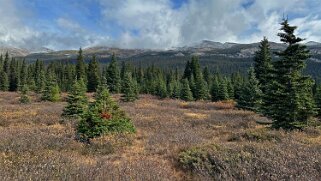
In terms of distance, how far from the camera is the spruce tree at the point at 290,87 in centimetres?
1738

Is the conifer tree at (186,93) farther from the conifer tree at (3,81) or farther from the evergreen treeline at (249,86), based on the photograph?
the conifer tree at (3,81)

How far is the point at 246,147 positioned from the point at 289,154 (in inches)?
63.5

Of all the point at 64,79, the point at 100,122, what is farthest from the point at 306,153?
the point at 64,79

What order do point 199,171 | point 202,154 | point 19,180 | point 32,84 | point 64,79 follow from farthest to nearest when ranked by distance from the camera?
point 64,79
point 32,84
point 202,154
point 199,171
point 19,180

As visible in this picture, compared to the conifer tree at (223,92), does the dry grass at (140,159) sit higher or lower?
lower

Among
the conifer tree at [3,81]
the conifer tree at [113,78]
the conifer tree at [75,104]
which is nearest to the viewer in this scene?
the conifer tree at [75,104]

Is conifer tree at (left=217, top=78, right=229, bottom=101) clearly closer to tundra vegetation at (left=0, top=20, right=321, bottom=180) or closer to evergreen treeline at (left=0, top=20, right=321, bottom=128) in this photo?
evergreen treeline at (left=0, top=20, right=321, bottom=128)

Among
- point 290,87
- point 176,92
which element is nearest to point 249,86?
point 290,87

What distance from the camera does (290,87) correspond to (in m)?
18.2

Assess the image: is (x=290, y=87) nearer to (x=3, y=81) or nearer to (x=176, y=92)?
(x=176, y=92)

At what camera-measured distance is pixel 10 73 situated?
312 ft

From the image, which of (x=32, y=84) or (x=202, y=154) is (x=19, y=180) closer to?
(x=202, y=154)

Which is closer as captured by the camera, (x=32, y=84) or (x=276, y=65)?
(x=276, y=65)

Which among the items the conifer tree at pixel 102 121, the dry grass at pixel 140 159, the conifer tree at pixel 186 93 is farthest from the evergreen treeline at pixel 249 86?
the conifer tree at pixel 102 121
